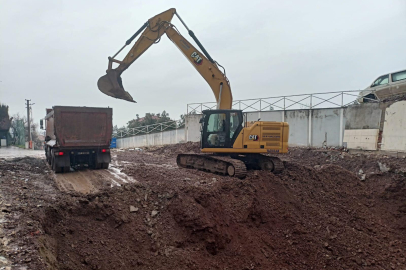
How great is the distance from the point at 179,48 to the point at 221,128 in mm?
3669

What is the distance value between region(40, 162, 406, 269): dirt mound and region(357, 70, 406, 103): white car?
7795mm

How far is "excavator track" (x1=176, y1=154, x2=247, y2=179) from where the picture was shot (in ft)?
28.3

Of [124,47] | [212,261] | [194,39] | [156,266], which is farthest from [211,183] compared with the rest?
[124,47]

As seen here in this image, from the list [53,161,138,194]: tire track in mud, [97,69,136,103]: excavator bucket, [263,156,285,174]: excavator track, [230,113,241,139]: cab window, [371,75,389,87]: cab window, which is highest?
[371,75,389,87]: cab window

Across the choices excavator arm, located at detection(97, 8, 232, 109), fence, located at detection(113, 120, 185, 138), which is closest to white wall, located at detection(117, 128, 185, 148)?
fence, located at detection(113, 120, 185, 138)

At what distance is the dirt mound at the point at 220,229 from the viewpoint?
17.2 ft

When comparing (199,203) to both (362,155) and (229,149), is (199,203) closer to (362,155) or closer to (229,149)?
(229,149)

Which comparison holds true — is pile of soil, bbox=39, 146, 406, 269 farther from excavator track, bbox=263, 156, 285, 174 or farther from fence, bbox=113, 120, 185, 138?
fence, bbox=113, 120, 185, 138

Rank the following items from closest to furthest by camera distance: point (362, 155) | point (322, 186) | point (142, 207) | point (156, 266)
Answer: point (156, 266) → point (142, 207) → point (322, 186) → point (362, 155)

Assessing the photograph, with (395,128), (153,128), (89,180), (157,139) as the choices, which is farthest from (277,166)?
(153,128)

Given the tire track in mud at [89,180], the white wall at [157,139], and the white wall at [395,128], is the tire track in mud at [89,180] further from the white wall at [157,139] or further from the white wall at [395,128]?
the white wall at [157,139]

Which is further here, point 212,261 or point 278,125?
point 278,125

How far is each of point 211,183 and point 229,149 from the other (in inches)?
75.3

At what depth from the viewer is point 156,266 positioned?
17.1 ft
